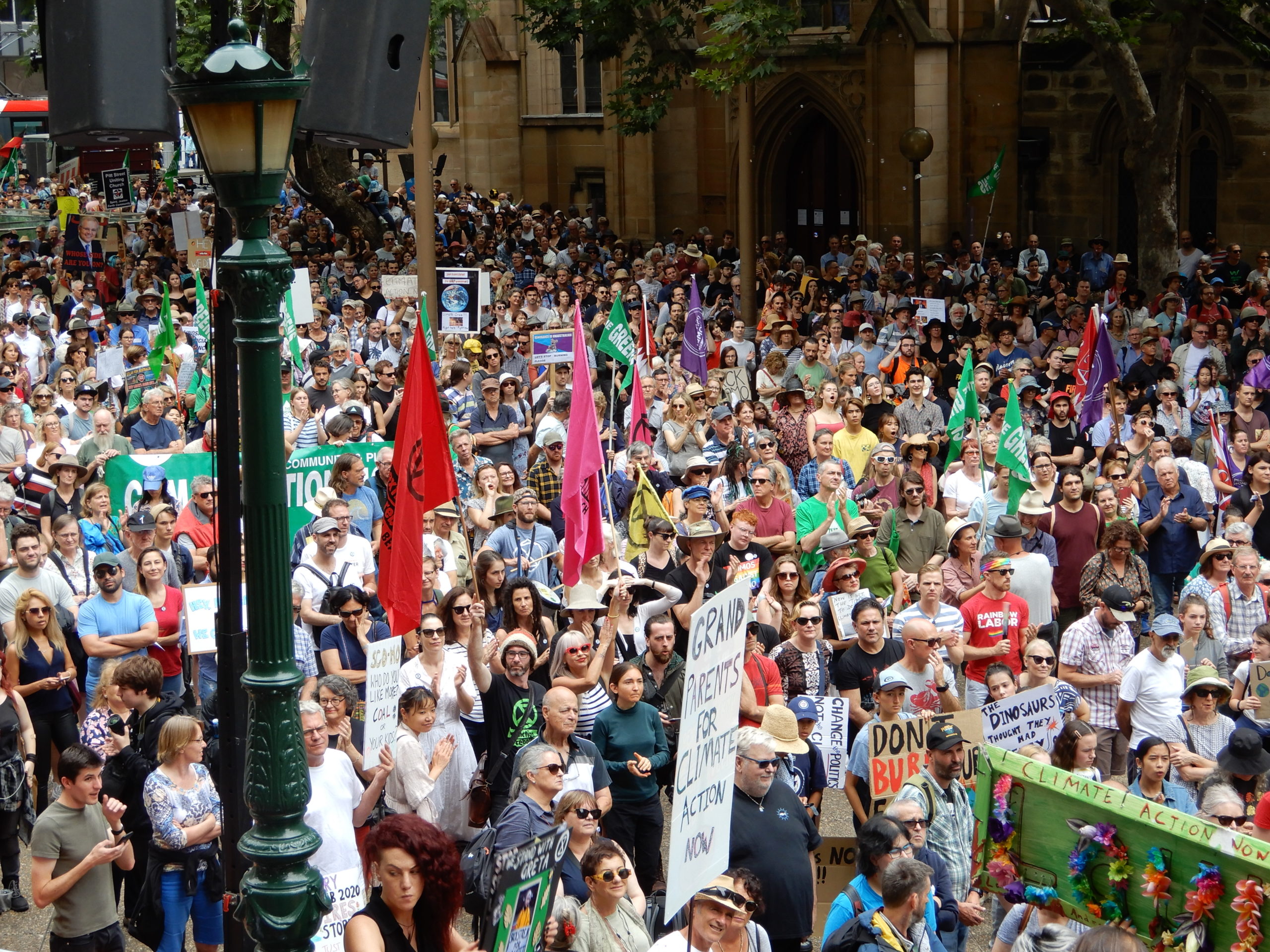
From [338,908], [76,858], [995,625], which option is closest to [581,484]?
[995,625]

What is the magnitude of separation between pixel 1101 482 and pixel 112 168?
2160cm

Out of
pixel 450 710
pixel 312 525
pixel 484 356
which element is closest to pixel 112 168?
pixel 484 356

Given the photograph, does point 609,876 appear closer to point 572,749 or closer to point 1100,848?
point 572,749

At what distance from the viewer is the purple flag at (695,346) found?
54.5ft

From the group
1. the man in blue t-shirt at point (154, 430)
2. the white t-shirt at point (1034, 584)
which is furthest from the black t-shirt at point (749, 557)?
the man in blue t-shirt at point (154, 430)

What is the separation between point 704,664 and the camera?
5.85m

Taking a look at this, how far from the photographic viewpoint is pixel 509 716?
26.7 ft

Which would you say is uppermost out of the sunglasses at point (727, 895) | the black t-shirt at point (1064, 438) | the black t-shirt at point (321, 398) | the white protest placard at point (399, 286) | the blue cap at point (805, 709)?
the white protest placard at point (399, 286)

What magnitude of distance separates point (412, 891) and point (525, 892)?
0.36 meters

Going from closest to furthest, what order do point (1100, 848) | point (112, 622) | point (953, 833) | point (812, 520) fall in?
1. point (1100, 848)
2. point (953, 833)
3. point (112, 622)
4. point (812, 520)

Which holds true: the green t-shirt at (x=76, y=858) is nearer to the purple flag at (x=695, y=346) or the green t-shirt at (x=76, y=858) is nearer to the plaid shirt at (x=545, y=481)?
the plaid shirt at (x=545, y=481)

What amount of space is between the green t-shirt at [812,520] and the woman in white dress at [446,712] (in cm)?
349

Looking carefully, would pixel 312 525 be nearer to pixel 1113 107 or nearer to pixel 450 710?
pixel 450 710

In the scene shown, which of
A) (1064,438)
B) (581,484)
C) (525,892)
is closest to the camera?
(525,892)
